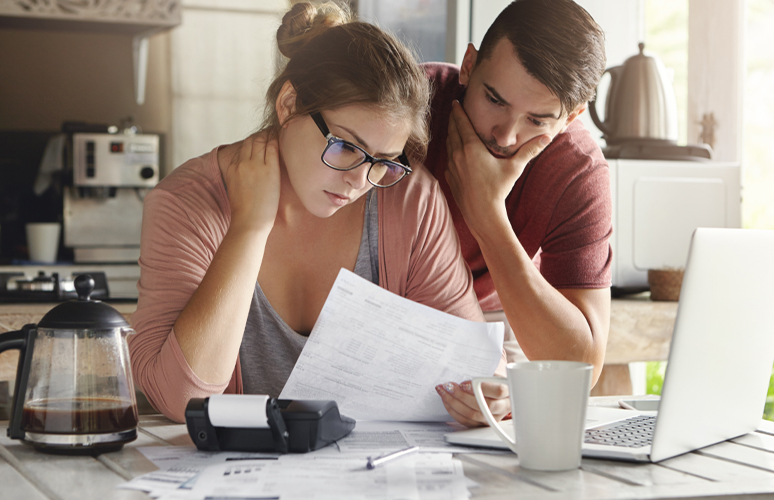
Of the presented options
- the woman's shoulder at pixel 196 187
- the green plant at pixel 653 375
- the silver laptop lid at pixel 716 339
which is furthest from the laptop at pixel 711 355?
the green plant at pixel 653 375

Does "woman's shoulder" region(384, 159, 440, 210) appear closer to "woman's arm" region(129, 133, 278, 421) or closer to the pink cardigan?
the pink cardigan

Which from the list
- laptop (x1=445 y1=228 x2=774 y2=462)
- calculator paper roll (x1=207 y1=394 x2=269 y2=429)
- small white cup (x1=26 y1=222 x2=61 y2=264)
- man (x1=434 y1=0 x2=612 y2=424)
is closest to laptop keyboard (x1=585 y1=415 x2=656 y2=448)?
laptop (x1=445 y1=228 x2=774 y2=462)

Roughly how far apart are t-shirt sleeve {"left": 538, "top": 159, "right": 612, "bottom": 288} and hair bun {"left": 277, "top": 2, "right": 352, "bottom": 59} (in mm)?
509

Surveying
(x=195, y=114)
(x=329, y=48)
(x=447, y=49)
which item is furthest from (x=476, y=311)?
(x=195, y=114)

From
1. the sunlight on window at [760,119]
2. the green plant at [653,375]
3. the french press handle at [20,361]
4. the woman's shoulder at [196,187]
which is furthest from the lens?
the green plant at [653,375]

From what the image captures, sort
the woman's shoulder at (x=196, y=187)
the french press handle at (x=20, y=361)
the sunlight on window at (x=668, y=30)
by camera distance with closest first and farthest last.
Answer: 1. the french press handle at (x=20, y=361)
2. the woman's shoulder at (x=196, y=187)
3. the sunlight on window at (x=668, y=30)

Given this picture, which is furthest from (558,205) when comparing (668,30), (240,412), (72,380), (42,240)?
(668,30)

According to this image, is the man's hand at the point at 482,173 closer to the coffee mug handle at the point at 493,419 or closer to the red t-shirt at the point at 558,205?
the red t-shirt at the point at 558,205

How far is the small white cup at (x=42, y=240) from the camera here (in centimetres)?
303

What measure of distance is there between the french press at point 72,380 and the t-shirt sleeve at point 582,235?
2.66 ft

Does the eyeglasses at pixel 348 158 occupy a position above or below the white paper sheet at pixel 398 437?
above

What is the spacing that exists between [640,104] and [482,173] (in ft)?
3.10

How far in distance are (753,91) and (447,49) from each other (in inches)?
69.1

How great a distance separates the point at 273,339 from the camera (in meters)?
1.21
